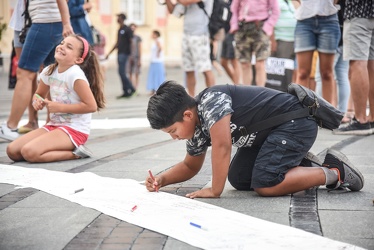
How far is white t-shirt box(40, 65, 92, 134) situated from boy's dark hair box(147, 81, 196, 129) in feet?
6.63

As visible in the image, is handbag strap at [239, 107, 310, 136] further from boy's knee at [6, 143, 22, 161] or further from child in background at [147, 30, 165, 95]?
child in background at [147, 30, 165, 95]

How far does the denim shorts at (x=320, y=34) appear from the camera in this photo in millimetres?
7719

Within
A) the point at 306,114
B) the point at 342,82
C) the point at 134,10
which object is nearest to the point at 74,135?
the point at 306,114

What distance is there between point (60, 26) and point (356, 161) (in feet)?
10.4

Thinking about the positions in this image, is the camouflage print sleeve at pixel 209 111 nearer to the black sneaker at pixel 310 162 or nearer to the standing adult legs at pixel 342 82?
the black sneaker at pixel 310 162

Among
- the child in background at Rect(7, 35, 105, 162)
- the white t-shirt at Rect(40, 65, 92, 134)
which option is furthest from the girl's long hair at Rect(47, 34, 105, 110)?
the white t-shirt at Rect(40, 65, 92, 134)

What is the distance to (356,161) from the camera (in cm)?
571

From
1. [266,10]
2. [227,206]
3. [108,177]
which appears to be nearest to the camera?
Answer: [227,206]

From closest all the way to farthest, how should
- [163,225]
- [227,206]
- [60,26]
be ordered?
[163,225] < [227,206] < [60,26]

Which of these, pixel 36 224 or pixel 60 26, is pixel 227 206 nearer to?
pixel 36 224

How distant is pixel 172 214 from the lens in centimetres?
391

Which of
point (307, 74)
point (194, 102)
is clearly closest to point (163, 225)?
point (194, 102)

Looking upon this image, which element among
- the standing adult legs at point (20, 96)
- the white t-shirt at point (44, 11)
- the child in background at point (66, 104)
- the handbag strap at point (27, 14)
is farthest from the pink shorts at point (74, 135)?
the handbag strap at point (27, 14)

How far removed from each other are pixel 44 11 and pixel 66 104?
1605 mm
